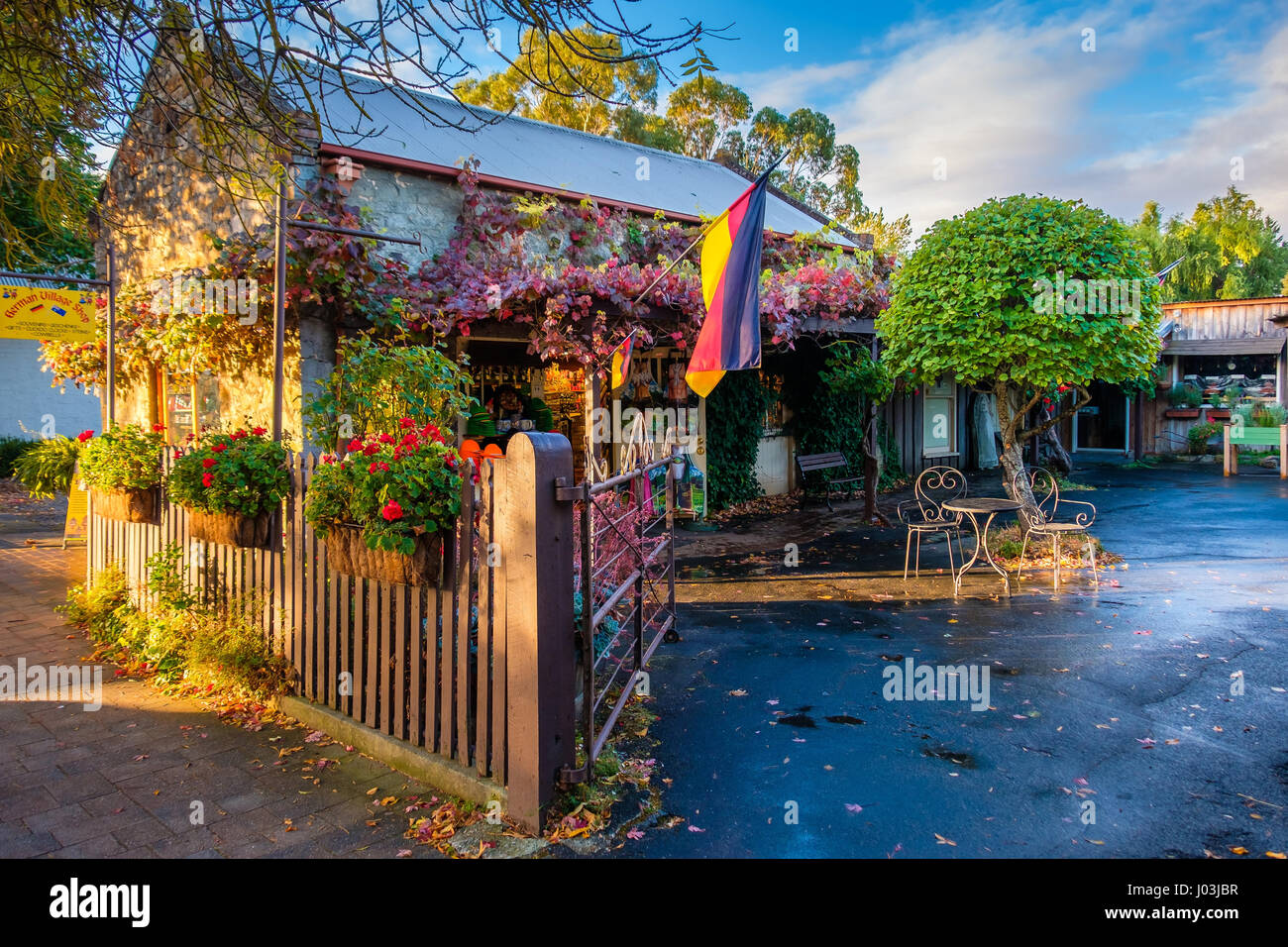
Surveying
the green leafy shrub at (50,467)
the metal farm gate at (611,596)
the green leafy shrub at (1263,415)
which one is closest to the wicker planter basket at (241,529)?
the metal farm gate at (611,596)

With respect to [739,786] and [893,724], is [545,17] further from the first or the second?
[893,724]

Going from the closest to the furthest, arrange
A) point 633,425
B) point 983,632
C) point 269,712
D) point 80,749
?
point 80,749, point 269,712, point 983,632, point 633,425

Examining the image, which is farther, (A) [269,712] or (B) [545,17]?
(A) [269,712]

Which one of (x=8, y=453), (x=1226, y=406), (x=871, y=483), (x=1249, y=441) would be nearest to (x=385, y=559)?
(x=871, y=483)

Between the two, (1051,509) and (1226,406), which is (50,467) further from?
(1226,406)

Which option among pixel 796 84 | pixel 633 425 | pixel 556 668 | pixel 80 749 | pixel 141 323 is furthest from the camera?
pixel 633 425

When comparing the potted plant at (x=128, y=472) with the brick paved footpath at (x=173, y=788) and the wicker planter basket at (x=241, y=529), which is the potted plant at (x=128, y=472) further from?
the brick paved footpath at (x=173, y=788)

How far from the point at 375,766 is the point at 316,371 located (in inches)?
195

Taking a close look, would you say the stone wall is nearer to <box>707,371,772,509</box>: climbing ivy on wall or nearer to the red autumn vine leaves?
the red autumn vine leaves

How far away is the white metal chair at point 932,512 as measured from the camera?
23.9 feet

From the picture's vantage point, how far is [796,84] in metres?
6.34

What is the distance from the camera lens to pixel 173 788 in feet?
11.4

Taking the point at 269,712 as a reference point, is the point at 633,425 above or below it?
above
